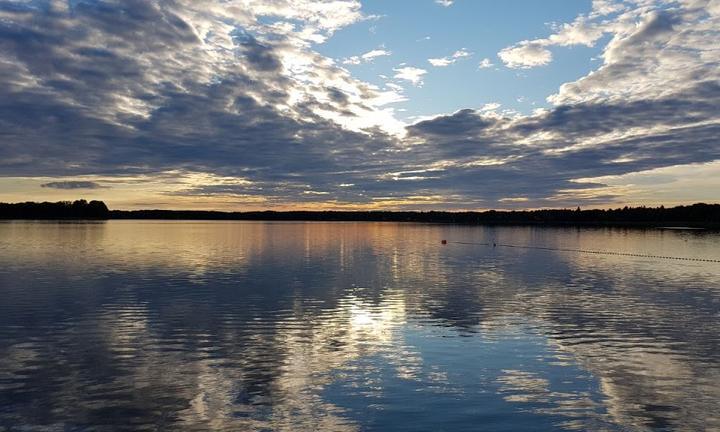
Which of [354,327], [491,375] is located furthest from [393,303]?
[491,375]

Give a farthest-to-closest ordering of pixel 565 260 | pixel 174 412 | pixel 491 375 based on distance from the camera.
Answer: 1. pixel 565 260
2. pixel 491 375
3. pixel 174 412

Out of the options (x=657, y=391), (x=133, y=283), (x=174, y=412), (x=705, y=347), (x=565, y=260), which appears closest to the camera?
(x=174, y=412)

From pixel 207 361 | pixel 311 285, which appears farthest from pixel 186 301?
pixel 207 361

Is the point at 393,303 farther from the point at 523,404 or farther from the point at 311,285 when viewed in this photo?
the point at 523,404

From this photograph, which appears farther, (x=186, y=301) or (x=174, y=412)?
(x=186, y=301)

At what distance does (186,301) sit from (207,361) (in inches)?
612

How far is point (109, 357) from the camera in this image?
21.7 metres

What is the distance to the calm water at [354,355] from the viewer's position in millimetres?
15719

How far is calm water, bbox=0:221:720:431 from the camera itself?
619 inches

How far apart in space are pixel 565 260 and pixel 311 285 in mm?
42114

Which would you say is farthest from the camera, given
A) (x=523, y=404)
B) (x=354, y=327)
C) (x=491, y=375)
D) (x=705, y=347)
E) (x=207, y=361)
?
(x=354, y=327)

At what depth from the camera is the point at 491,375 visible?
19.9 metres

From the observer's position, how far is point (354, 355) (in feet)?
73.7

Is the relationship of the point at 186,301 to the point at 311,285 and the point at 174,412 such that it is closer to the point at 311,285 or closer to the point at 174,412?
the point at 311,285
